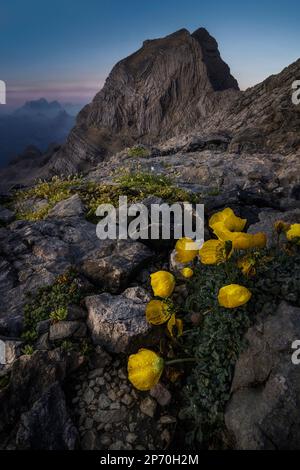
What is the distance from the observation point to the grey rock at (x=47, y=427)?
344 cm

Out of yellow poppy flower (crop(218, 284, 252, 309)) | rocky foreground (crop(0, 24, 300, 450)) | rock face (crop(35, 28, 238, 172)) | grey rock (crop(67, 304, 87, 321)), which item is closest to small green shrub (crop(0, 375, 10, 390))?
rocky foreground (crop(0, 24, 300, 450))

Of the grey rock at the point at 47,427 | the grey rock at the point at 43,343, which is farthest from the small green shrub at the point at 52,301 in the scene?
the grey rock at the point at 47,427

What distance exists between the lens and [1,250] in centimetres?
597

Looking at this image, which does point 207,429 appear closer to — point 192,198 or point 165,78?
point 192,198

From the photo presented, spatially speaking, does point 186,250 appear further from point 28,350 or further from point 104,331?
point 28,350

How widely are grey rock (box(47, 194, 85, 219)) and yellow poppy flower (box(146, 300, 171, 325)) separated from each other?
3.74 meters

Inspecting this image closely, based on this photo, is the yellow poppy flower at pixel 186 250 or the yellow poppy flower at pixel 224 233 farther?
the yellow poppy flower at pixel 186 250

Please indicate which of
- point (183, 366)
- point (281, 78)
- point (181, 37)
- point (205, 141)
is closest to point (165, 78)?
point (181, 37)

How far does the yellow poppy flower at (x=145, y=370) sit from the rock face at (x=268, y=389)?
2.56ft

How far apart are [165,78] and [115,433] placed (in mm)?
85683

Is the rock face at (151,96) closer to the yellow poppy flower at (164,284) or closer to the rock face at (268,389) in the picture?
the yellow poppy flower at (164,284)

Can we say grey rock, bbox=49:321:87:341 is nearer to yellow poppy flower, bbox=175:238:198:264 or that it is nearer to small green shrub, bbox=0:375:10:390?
small green shrub, bbox=0:375:10:390

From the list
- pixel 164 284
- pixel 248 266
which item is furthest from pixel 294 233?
pixel 164 284

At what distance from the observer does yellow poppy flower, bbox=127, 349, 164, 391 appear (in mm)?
3414
